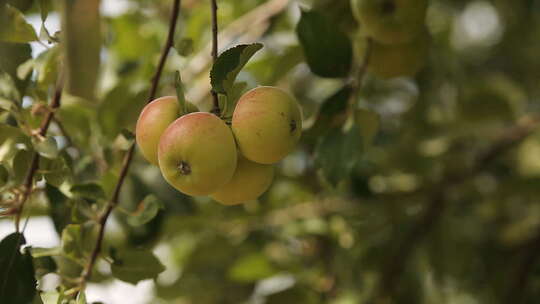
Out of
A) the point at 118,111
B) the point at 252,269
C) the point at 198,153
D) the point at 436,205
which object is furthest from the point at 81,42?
the point at 436,205

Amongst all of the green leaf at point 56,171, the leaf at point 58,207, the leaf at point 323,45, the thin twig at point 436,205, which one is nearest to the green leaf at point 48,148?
the green leaf at point 56,171

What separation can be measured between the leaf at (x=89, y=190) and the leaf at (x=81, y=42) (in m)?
0.26

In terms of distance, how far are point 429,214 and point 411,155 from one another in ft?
0.54

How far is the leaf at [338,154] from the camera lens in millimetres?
1030

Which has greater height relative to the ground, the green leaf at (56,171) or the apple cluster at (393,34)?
the green leaf at (56,171)

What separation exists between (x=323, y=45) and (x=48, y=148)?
0.46 m

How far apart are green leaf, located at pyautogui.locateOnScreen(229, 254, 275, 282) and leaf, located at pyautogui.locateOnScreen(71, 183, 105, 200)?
0.77 metres

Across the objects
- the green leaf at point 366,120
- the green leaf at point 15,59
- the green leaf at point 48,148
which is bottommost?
the green leaf at point 366,120

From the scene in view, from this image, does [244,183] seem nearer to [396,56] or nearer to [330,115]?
[330,115]

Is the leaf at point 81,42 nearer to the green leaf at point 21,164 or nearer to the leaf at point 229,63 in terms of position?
the green leaf at point 21,164

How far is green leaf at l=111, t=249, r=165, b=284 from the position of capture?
3.06 feet

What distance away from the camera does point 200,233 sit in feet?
6.04

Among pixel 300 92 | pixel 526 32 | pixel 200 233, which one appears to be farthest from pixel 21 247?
pixel 526 32

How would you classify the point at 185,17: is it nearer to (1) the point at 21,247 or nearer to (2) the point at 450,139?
(2) the point at 450,139
